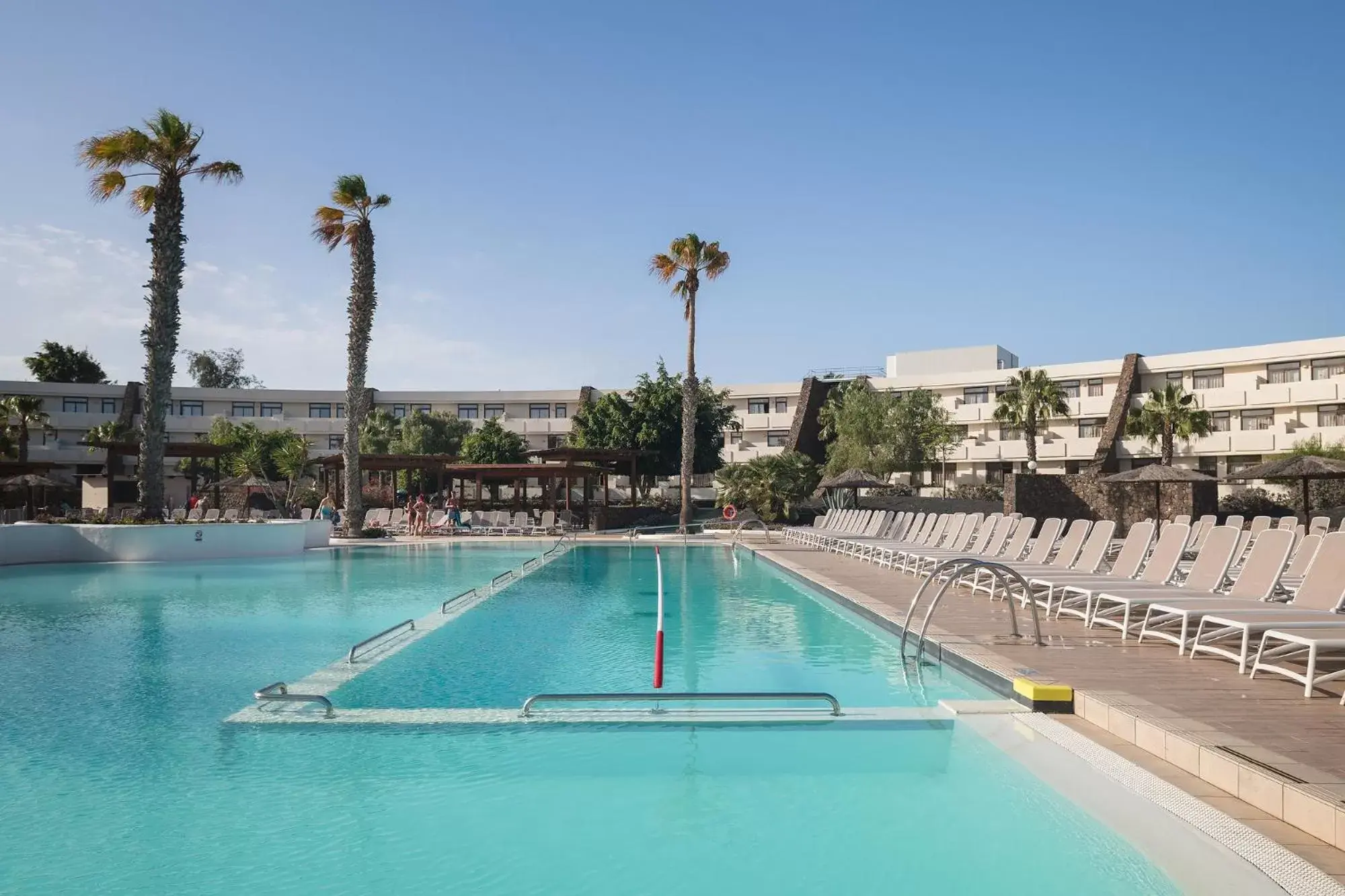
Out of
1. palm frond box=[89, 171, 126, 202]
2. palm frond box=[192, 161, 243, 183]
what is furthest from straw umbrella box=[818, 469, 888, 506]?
palm frond box=[89, 171, 126, 202]

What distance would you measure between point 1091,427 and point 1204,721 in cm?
4713

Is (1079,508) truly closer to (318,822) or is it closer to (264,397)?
(318,822)

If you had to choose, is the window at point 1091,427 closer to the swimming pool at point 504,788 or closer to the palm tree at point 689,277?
the palm tree at point 689,277

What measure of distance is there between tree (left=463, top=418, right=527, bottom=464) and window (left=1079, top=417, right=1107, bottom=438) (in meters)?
27.9

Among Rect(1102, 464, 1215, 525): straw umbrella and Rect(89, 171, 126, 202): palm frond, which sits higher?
Rect(89, 171, 126, 202): palm frond

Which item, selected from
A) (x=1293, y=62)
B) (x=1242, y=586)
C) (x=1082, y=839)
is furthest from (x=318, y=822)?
(x=1293, y=62)

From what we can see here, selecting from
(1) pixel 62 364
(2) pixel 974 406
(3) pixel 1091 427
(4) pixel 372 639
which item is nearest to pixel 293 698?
(4) pixel 372 639

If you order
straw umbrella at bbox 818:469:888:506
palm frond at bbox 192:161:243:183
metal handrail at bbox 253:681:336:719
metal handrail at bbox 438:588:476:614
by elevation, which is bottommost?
metal handrail at bbox 438:588:476:614

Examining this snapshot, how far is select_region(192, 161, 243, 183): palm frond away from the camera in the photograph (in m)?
22.4

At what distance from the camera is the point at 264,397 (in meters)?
60.3

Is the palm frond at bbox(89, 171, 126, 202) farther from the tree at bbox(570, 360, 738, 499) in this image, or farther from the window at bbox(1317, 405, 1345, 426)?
the window at bbox(1317, 405, 1345, 426)

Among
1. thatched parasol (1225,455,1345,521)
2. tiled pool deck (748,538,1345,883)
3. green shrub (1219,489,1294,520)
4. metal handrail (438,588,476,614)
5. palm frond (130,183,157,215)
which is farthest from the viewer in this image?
green shrub (1219,489,1294,520)

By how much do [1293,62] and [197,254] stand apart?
21583 mm

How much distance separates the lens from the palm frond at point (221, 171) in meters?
22.4
